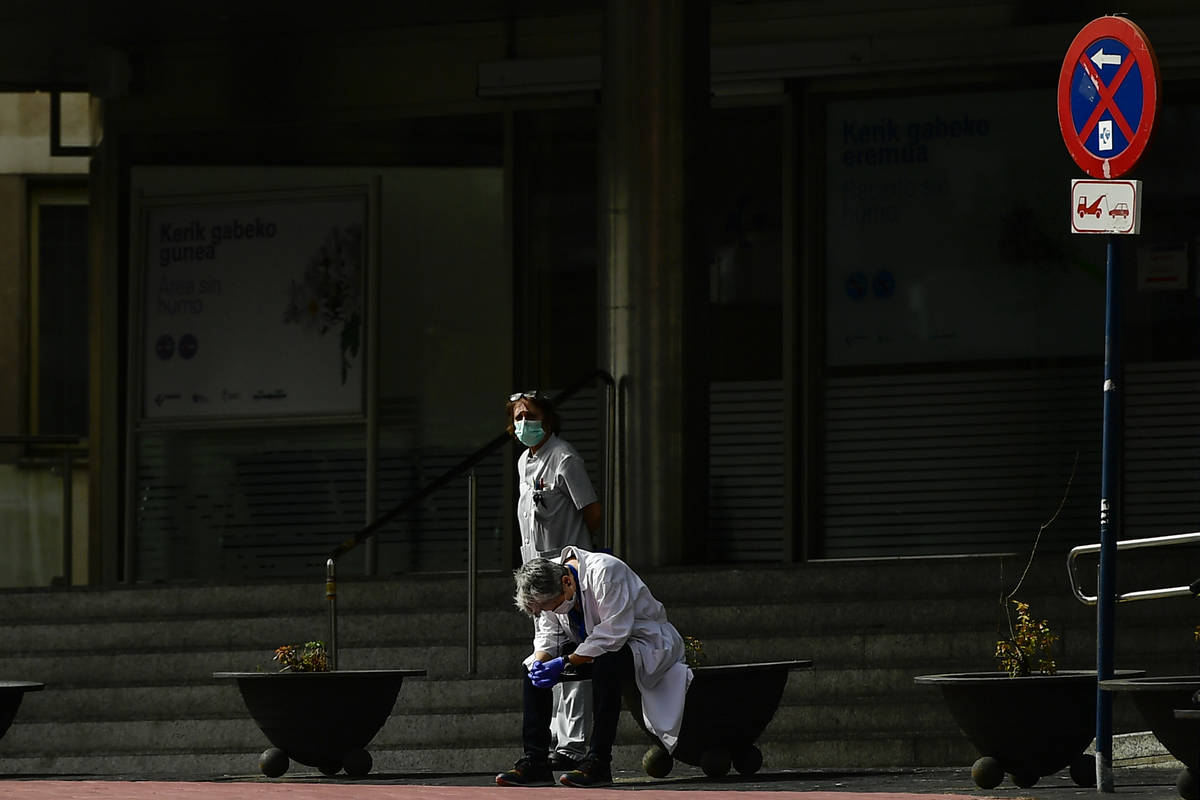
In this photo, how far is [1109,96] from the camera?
9.30 metres

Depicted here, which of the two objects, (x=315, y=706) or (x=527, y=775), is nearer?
(x=527, y=775)

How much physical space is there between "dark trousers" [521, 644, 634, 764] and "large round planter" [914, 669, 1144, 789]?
1593 millimetres

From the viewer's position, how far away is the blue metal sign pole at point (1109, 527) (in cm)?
910

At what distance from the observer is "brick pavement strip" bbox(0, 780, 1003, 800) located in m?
9.10

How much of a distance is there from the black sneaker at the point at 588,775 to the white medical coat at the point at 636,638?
275mm

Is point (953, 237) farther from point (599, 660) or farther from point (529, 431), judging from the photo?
point (599, 660)

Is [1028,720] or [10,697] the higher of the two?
[1028,720]

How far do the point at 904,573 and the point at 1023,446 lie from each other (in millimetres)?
3264

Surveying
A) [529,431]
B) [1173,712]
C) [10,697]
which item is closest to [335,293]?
[529,431]

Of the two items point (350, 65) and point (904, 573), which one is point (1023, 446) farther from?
point (350, 65)

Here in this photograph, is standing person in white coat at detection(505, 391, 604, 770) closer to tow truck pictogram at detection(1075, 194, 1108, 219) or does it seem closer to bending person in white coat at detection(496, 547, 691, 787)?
bending person in white coat at detection(496, 547, 691, 787)

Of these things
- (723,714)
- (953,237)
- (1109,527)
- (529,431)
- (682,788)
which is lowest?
(682,788)

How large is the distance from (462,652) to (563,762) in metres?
2.11

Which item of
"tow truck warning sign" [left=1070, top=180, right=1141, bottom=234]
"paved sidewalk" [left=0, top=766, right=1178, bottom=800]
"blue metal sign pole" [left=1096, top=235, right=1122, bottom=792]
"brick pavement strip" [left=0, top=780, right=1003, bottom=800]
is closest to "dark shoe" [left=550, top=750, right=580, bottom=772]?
"paved sidewalk" [left=0, top=766, right=1178, bottom=800]
